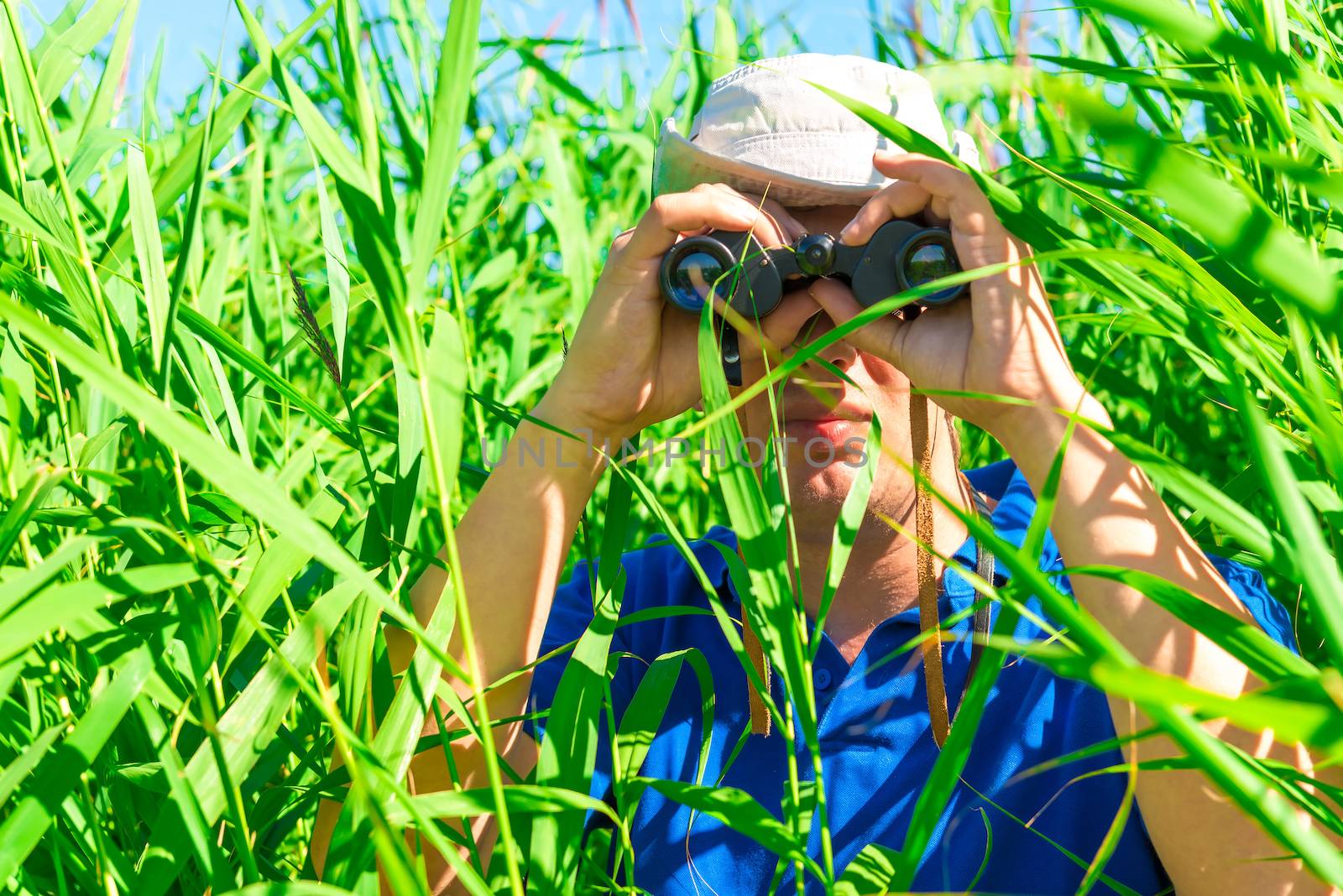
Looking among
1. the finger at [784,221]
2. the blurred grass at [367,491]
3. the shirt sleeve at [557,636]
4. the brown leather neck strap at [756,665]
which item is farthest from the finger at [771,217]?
the shirt sleeve at [557,636]

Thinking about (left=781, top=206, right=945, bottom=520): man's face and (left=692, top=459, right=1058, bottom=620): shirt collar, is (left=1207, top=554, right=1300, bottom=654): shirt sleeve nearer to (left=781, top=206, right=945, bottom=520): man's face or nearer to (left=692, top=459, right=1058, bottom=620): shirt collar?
(left=692, top=459, right=1058, bottom=620): shirt collar

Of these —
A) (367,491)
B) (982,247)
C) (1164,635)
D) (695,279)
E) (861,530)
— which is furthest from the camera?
(367,491)

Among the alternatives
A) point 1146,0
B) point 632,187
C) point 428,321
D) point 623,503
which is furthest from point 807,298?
point 632,187

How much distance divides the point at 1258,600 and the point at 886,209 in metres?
0.54

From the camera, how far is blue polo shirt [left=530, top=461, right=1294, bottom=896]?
1068 mm

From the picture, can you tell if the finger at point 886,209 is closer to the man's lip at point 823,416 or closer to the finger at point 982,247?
the finger at point 982,247

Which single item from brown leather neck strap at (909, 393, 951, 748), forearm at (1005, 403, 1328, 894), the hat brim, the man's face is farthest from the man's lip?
forearm at (1005, 403, 1328, 894)

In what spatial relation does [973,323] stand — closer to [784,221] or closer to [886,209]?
[886,209]

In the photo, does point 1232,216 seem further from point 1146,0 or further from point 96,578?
point 96,578

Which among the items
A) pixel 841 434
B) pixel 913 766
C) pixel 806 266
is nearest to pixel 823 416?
pixel 841 434

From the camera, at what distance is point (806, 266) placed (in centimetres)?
100

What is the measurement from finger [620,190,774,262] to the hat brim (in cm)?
9

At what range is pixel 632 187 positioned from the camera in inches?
86.4

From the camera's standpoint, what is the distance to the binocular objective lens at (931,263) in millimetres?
924
